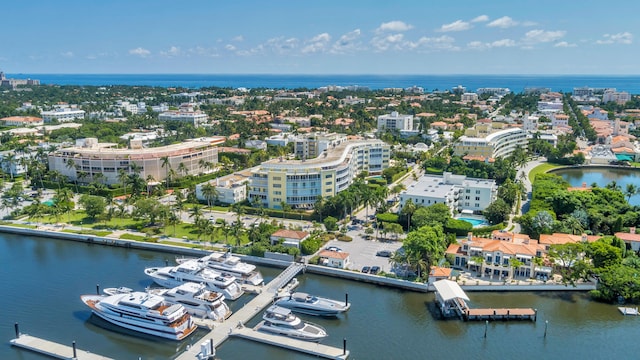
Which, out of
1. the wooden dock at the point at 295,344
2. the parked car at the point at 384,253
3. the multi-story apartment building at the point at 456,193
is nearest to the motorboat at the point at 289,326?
the wooden dock at the point at 295,344

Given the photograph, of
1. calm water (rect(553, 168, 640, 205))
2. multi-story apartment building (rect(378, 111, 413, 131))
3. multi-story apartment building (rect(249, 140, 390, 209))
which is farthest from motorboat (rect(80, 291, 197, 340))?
multi-story apartment building (rect(378, 111, 413, 131))

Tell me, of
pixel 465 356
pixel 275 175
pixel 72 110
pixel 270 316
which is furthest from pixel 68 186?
pixel 72 110

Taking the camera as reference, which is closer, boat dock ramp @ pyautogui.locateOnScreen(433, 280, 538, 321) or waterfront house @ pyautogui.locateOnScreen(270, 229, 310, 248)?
boat dock ramp @ pyautogui.locateOnScreen(433, 280, 538, 321)

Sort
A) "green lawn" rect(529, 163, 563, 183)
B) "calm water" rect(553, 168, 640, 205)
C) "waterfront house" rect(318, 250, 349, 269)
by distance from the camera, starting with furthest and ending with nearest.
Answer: "green lawn" rect(529, 163, 563, 183) < "calm water" rect(553, 168, 640, 205) < "waterfront house" rect(318, 250, 349, 269)

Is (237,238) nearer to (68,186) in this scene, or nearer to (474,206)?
(474,206)

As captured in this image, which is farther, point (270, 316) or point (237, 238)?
point (237, 238)

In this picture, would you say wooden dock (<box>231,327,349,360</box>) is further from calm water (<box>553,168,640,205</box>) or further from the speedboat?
calm water (<box>553,168,640,205</box>)
